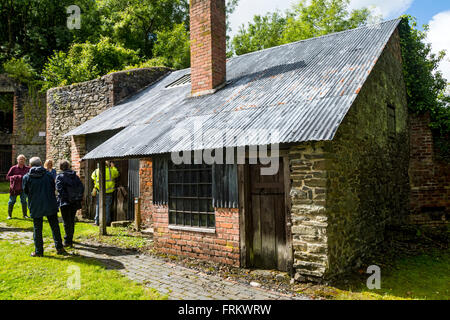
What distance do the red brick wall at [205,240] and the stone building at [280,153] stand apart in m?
0.02

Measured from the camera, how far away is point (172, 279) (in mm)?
5422

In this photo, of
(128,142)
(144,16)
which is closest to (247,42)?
(144,16)

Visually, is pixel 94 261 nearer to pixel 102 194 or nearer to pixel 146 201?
pixel 102 194

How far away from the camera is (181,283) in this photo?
5.23m

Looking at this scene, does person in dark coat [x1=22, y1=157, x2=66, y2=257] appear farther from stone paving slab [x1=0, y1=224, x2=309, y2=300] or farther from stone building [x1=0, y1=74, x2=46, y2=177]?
stone building [x1=0, y1=74, x2=46, y2=177]

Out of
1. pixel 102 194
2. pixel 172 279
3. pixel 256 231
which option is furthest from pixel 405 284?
pixel 102 194

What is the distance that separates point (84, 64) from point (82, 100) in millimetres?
4997

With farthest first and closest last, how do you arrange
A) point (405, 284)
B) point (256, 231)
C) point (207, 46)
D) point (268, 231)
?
1. point (207, 46)
2. point (256, 231)
3. point (268, 231)
4. point (405, 284)

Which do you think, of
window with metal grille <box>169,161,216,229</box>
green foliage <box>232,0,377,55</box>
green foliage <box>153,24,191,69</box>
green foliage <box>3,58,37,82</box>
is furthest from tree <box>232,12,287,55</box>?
window with metal grille <box>169,161,216,229</box>

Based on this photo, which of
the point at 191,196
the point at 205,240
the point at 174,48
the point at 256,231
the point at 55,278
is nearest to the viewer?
the point at 55,278

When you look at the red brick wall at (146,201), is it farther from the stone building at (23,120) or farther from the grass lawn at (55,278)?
the stone building at (23,120)

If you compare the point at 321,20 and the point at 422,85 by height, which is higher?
the point at 321,20

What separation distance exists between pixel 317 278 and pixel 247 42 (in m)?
30.7
